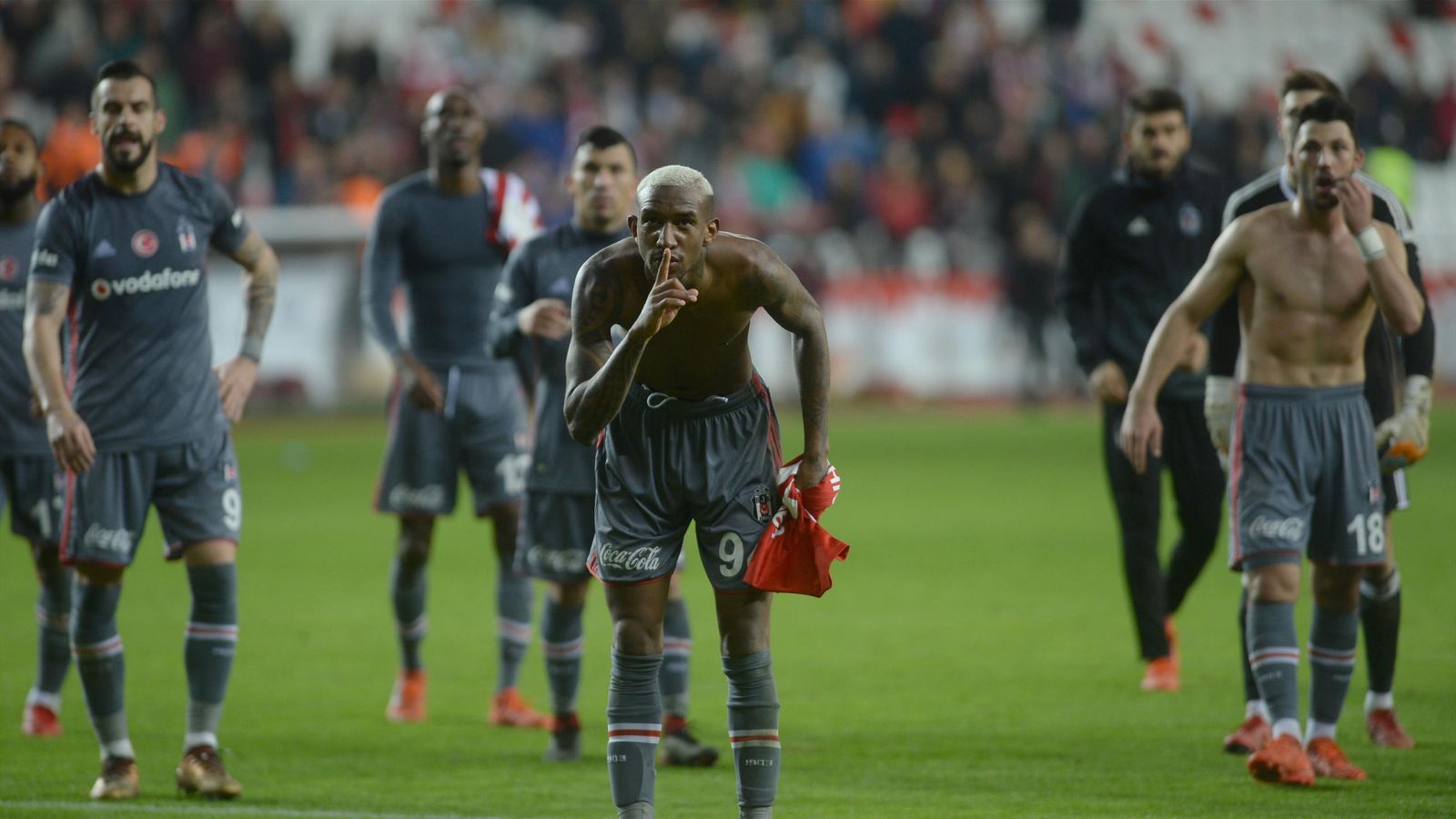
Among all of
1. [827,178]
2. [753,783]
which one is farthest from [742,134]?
[753,783]

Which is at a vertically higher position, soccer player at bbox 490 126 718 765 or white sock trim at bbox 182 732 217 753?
soccer player at bbox 490 126 718 765

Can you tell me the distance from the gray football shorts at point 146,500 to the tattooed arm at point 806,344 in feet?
7.70

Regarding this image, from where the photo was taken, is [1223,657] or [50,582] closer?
[50,582]

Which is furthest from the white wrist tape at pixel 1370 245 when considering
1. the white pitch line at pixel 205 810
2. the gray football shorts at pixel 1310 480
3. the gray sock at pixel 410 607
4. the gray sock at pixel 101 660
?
the gray sock at pixel 101 660

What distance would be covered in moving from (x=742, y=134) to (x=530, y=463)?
1821cm

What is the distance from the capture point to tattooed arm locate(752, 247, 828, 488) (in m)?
5.21

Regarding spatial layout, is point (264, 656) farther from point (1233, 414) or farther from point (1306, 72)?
point (1306, 72)

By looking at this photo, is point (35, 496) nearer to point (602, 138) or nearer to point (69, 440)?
point (69, 440)

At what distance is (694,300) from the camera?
16.4ft

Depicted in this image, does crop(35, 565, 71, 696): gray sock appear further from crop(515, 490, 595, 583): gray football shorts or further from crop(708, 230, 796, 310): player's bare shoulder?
crop(708, 230, 796, 310): player's bare shoulder

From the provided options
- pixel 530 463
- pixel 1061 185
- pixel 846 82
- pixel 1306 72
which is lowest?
pixel 530 463

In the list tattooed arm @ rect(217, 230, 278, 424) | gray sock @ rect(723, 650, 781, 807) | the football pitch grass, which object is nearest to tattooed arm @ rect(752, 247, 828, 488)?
gray sock @ rect(723, 650, 781, 807)

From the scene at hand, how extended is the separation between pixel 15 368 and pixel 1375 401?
5.47 m

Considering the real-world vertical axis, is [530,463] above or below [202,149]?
below
